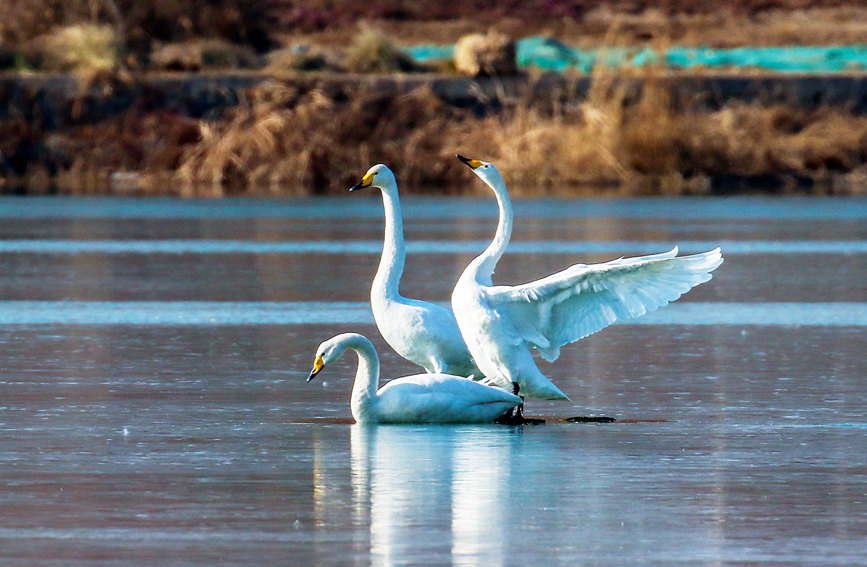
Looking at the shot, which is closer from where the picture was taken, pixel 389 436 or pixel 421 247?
pixel 389 436

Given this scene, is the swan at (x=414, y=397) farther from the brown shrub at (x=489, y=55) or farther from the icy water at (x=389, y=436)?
the brown shrub at (x=489, y=55)

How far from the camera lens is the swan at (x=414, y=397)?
8.25 metres

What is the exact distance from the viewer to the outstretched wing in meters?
8.61

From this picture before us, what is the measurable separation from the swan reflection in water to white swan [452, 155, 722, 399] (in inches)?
14.1

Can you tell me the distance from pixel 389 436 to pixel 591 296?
1.32 metres

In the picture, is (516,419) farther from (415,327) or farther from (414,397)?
Result: (415,327)

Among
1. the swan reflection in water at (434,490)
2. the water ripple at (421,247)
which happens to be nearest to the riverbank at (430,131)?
the water ripple at (421,247)

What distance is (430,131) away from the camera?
32594 millimetres

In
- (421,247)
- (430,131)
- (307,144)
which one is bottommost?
(421,247)

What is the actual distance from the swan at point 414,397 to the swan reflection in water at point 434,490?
63mm

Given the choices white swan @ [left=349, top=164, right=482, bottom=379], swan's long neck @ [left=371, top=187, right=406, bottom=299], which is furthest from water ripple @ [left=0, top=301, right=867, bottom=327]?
white swan @ [left=349, top=164, right=482, bottom=379]

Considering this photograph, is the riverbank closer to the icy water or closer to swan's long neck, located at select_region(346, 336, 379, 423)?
the icy water

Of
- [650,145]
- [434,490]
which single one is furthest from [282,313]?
[650,145]

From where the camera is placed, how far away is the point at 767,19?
5478cm
